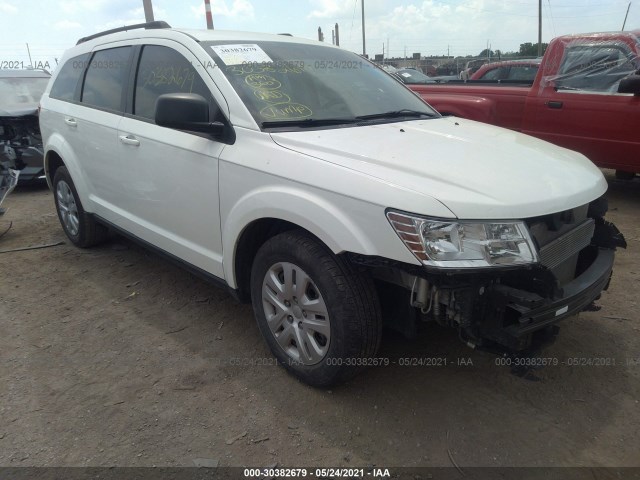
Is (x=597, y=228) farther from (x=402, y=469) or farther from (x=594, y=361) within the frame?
(x=402, y=469)

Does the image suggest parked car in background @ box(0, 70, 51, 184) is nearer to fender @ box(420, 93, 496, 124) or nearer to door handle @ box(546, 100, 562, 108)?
fender @ box(420, 93, 496, 124)

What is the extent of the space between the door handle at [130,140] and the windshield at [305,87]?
0.80m

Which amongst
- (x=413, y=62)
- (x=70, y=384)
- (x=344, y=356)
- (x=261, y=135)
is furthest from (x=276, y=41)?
(x=413, y=62)

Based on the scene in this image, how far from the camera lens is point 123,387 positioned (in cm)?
271

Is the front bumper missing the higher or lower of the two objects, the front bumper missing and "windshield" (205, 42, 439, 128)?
the lower

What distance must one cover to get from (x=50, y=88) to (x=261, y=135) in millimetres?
3227

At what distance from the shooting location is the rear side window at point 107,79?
12.0 feet

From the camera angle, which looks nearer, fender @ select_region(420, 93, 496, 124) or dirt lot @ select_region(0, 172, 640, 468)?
dirt lot @ select_region(0, 172, 640, 468)

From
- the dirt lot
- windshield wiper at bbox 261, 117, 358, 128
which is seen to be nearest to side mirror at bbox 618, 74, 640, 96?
the dirt lot

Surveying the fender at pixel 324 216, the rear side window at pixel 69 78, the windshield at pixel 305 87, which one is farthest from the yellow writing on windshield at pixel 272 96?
the rear side window at pixel 69 78

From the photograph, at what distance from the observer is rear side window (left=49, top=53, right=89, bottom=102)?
4320mm

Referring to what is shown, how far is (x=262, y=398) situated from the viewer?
2.60 meters

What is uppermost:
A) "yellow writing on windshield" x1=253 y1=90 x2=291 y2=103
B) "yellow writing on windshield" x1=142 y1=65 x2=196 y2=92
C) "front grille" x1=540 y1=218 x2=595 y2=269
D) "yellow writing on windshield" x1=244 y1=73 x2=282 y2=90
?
"yellow writing on windshield" x1=142 y1=65 x2=196 y2=92

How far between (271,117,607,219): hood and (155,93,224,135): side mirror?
1.29 ft
